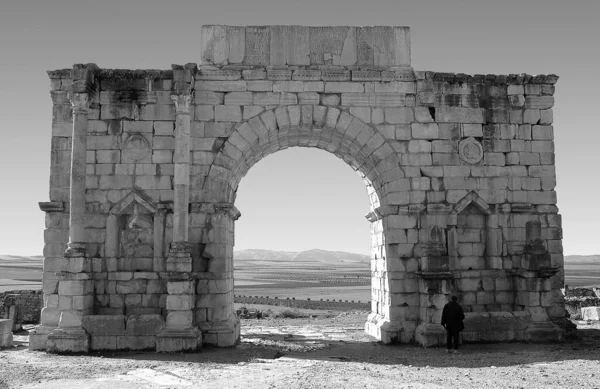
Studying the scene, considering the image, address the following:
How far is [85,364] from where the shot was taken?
983cm

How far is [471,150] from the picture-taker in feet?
41.5

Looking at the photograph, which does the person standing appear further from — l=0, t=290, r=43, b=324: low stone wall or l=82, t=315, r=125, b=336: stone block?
l=0, t=290, r=43, b=324: low stone wall

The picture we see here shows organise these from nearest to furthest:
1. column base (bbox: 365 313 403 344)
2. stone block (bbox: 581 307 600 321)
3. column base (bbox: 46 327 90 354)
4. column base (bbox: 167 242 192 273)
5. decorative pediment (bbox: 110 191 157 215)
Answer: column base (bbox: 46 327 90 354)
column base (bbox: 167 242 192 273)
decorative pediment (bbox: 110 191 157 215)
column base (bbox: 365 313 403 344)
stone block (bbox: 581 307 600 321)

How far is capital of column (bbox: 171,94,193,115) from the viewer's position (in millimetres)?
11898

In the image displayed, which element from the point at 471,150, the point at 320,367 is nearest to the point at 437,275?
the point at 471,150

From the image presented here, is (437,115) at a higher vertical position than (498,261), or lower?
higher

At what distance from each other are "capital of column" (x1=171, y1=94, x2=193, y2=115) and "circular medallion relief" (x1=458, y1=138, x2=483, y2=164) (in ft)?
18.7

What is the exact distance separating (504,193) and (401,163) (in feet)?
7.43

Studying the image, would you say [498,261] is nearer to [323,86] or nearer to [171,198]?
[323,86]

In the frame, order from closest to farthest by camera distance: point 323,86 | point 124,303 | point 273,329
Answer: point 124,303 < point 323,86 < point 273,329

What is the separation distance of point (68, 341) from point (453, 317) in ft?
23.3

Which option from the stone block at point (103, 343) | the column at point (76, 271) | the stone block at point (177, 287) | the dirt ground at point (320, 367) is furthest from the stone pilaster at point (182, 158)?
the dirt ground at point (320, 367)

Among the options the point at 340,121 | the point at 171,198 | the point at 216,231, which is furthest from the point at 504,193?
the point at 171,198

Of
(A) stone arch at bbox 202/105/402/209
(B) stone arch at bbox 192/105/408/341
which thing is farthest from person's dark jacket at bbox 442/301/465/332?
(A) stone arch at bbox 202/105/402/209
